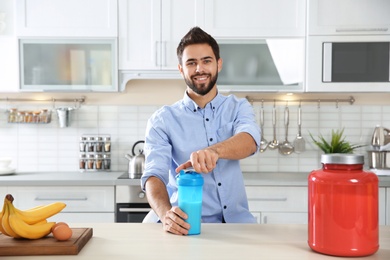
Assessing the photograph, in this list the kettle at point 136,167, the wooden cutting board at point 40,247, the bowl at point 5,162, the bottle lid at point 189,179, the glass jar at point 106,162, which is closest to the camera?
the wooden cutting board at point 40,247

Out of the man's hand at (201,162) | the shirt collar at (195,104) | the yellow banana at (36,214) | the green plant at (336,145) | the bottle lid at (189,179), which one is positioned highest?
the shirt collar at (195,104)

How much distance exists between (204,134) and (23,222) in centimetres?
93

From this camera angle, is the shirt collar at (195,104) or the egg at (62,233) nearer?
the egg at (62,233)

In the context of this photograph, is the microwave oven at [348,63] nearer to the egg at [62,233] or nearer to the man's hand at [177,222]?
the man's hand at [177,222]

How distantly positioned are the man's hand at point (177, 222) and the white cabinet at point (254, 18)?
2133mm

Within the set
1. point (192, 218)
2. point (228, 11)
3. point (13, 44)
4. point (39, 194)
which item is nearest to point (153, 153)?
point (192, 218)

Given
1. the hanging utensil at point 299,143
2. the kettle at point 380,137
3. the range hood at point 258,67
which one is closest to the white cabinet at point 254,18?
the range hood at point 258,67

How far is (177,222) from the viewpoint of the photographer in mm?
1568

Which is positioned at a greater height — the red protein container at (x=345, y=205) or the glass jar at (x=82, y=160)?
the red protein container at (x=345, y=205)

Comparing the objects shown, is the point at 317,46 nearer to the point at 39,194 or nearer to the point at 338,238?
the point at 39,194

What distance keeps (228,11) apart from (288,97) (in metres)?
0.84

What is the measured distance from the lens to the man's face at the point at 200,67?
2.06 m

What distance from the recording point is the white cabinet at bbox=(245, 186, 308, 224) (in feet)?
10.7

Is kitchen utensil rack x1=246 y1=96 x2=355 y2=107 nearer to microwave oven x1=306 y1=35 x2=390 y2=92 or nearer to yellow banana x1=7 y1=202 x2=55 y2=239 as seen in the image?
microwave oven x1=306 y1=35 x2=390 y2=92
